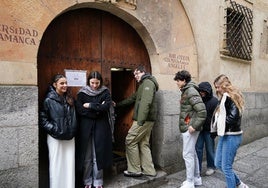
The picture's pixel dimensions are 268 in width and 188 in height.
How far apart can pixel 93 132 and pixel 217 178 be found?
2.27 meters

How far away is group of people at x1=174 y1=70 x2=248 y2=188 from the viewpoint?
3361mm

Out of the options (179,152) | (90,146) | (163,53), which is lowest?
(179,152)

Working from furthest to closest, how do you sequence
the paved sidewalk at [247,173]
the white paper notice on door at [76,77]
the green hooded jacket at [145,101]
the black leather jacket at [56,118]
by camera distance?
the paved sidewalk at [247,173], the green hooded jacket at [145,101], the white paper notice on door at [76,77], the black leather jacket at [56,118]

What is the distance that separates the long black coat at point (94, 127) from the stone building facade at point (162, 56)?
19.7 inches

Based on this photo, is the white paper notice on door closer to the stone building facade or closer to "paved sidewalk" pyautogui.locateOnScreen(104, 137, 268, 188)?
the stone building facade

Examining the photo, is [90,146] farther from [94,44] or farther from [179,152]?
[179,152]

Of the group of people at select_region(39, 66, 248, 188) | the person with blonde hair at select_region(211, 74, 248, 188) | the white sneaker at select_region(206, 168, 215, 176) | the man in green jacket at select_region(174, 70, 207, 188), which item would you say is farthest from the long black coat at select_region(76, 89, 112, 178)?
the white sneaker at select_region(206, 168, 215, 176)

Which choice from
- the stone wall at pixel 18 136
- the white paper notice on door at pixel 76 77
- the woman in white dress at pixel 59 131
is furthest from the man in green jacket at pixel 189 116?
the stone wall at pixel 18 136

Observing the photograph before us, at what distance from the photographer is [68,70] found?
11.9 ft

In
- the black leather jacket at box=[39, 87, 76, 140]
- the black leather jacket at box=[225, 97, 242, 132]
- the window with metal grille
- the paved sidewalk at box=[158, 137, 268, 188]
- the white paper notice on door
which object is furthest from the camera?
the window with metal grille

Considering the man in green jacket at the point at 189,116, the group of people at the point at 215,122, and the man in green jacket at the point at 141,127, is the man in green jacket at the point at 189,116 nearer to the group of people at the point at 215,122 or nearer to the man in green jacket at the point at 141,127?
the group of people at the point at 215,122

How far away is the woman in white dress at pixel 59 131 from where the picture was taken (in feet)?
10.1

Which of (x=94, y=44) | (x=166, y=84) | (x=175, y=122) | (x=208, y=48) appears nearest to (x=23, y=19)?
(x=94, y=44)

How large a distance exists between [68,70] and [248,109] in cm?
486
